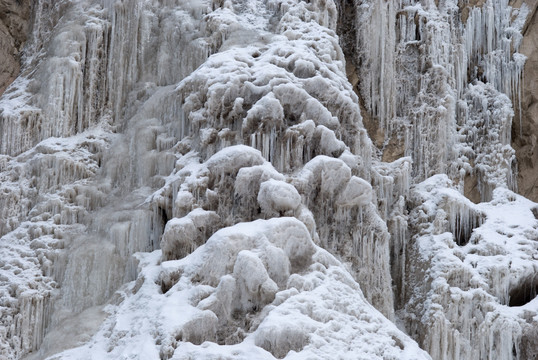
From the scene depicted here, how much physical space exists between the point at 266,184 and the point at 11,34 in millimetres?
10734

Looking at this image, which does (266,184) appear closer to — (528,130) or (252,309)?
(252,309)

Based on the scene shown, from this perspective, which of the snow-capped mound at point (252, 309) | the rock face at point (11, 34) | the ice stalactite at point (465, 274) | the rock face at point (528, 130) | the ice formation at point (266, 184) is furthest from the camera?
the rock face at point (11, 34)

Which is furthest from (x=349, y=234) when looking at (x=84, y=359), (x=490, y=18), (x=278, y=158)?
(x=490, y=18)

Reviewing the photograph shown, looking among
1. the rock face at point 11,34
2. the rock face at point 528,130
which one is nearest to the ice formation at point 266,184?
the rock face at point 528,130

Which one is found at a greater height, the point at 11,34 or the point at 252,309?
the point at 11,34

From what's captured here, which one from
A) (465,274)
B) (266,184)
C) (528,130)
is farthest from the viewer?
(528,130)

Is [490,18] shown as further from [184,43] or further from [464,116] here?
[184,43]

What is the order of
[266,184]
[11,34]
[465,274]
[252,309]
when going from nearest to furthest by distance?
1. [252,309]
2. [266,184]
3. [465,274]
4. [11,34]

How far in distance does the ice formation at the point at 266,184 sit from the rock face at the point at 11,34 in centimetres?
74

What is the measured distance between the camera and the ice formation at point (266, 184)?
13727mm

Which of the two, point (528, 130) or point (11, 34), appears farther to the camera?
point (11, 34)

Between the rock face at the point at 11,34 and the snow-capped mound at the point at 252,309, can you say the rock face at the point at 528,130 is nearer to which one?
the snow-capped mound at the point at 252,309

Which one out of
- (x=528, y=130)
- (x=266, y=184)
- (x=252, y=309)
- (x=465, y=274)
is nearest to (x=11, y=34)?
(x=266, y=184)

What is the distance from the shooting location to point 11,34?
22.0 meters
